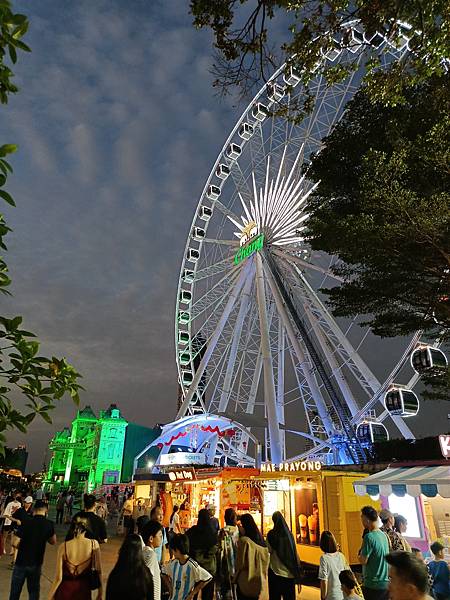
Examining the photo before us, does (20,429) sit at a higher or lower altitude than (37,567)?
higher

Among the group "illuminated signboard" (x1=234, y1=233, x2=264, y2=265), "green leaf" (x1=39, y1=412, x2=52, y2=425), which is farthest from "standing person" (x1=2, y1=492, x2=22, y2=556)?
"illuminated signboard" (x1=234, y1=233, x2=264, y2=265)

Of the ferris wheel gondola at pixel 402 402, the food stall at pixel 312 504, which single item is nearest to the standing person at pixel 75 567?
the food stall at pixel 312 504

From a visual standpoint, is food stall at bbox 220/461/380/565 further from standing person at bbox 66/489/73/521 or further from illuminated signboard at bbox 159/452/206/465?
illuminated signboard at bbox 159/452/206/465

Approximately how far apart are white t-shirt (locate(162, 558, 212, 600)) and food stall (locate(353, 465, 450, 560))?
5109mm

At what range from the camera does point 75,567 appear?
12.0 feet

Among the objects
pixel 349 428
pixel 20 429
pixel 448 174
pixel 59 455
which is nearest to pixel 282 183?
pixel 349 428

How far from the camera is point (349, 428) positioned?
2062 cm

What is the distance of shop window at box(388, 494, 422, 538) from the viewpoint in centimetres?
865

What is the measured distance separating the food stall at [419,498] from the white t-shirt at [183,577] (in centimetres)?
511

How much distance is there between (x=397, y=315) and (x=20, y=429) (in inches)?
395

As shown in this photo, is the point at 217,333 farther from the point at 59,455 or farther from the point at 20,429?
the point at 59,455

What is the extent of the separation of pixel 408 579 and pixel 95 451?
228 feet

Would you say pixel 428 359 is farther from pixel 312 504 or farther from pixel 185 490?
pixel 185 490

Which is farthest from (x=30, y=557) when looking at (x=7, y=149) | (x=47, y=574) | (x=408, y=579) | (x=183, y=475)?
(x=183, y=475)
